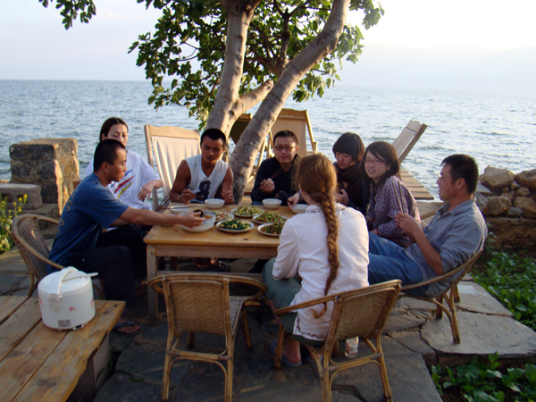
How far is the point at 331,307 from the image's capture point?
182 centimetres

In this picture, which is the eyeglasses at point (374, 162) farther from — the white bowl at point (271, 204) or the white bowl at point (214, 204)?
the white bowl at point (214, 204)

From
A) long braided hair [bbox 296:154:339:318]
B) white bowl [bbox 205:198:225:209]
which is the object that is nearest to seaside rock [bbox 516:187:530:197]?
white bowl [bbox 205:198:225:209]

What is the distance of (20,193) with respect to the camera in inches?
179

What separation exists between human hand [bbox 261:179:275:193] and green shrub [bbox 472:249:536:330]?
2.29m

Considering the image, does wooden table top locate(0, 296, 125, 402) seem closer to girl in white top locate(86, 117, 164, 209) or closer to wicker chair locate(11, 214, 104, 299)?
wicker chair locate(11, 214, 104, 299)

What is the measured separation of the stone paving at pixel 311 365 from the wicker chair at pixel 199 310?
0.28m

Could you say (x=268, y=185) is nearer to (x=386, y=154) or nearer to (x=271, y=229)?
(x=271, y=229)

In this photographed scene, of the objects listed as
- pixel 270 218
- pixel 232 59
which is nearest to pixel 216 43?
pixel 232 59

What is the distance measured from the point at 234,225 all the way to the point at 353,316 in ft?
3.53

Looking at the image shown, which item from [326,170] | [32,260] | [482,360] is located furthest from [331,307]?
[32,260]

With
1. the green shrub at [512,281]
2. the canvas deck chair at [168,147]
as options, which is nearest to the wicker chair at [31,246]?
the canvas deck chair at [168,147]

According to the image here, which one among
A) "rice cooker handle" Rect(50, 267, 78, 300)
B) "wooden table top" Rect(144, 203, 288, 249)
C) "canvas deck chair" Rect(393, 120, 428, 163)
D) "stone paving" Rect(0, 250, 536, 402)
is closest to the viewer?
"rice cooker handle" Rect(50, 267, 78, 300)

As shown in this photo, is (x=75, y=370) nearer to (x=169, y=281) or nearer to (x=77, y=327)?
(x=77, y=327)

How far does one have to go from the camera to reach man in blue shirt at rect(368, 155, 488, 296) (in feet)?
7.36
